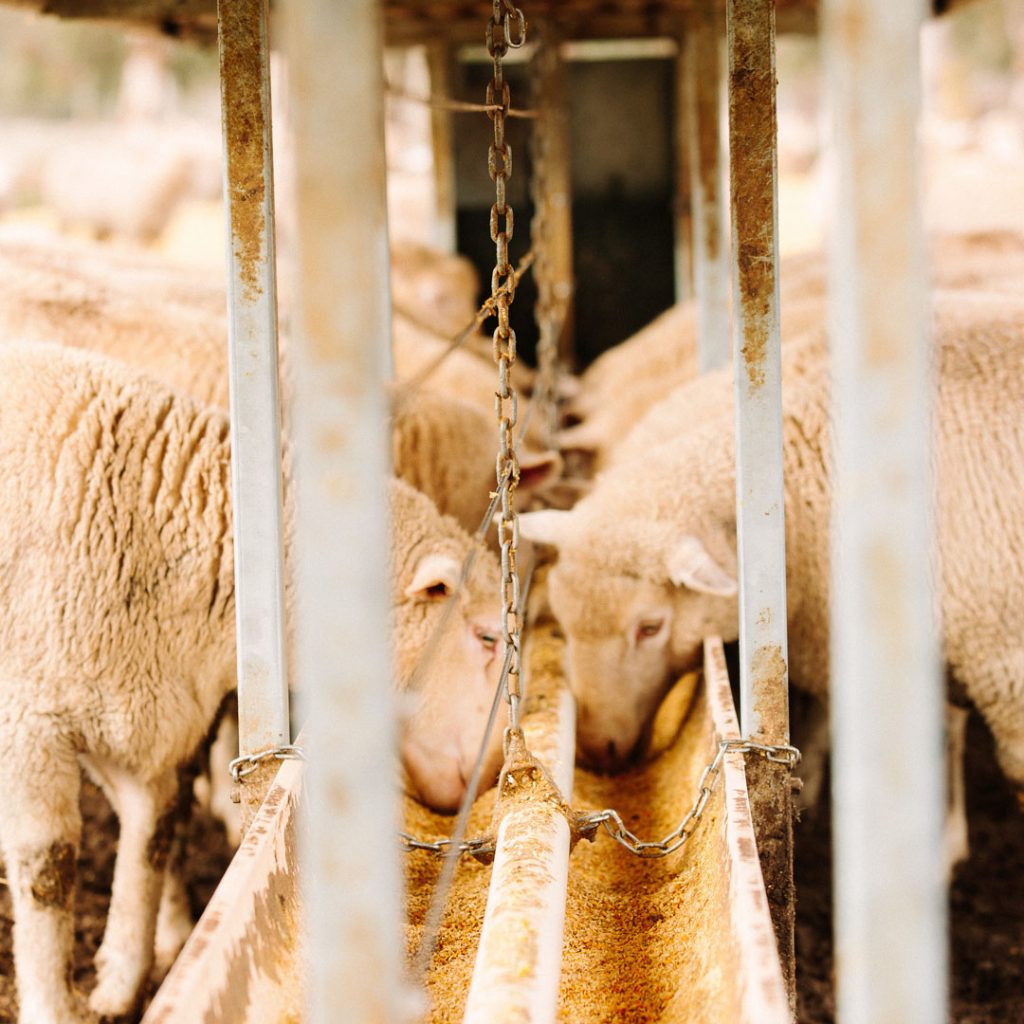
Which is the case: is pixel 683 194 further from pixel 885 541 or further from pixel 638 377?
pixel 885 541

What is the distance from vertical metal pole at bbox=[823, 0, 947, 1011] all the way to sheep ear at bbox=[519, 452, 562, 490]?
3725 millimetres

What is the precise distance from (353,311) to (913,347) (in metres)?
0.56

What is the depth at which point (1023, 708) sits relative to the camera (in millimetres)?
3979

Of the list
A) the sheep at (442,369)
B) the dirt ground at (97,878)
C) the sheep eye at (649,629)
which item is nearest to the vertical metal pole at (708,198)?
the sheep at (442,369)

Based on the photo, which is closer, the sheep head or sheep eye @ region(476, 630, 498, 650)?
sheep eye @ region(476, 630, 498, 650)

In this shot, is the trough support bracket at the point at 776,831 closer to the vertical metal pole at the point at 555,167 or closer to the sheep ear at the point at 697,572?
the sheep ear at the point at 697,572

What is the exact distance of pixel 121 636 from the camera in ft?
11.2

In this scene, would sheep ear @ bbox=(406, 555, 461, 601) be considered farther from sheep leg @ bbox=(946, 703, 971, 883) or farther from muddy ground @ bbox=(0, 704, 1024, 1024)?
sheep leg @ bbox=(946, 703, 971, 883)

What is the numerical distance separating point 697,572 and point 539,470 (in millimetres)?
1345

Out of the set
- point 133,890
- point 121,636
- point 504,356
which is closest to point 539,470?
point 121,636

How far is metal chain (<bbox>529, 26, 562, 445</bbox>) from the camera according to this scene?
5.36 meters

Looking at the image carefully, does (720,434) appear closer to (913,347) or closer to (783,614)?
(783,614)

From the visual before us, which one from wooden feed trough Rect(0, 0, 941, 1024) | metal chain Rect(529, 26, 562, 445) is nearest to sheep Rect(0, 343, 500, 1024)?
wooden feed trough Rect(0, 0, 941, 1024)

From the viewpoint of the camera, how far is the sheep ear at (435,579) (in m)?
3.53
